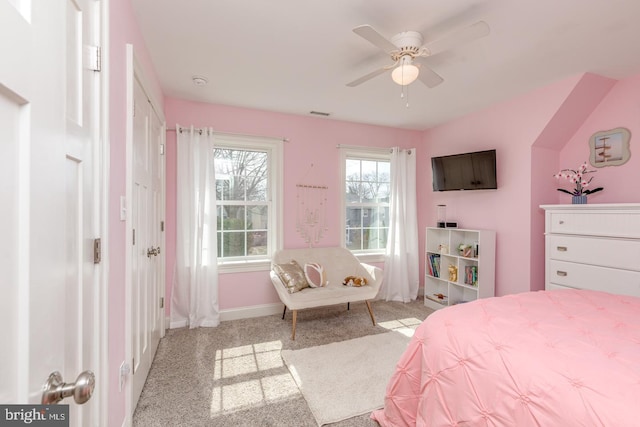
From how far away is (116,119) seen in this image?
1483 millimetres

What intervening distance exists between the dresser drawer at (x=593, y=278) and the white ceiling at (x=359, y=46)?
5.73 ft

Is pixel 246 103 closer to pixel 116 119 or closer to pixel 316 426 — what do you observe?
pixel 116 119

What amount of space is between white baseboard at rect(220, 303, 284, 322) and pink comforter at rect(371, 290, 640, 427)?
6.69 feet

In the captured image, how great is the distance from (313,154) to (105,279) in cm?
290

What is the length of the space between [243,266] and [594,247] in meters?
3.47

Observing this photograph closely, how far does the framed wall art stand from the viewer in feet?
8.95

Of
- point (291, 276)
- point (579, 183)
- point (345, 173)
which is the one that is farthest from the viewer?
point (345, 173)

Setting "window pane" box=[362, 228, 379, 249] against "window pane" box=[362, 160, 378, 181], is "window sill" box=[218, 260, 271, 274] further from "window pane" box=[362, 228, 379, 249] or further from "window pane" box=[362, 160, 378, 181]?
"window pane" box=[362, 160, 378, 181]

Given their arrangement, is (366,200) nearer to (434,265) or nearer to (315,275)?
(434,265)

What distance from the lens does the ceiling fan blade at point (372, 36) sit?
156cm

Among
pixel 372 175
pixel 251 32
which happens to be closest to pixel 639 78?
pixel 372 175

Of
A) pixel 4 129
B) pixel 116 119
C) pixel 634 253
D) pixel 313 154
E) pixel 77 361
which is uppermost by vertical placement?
pixel 313 154

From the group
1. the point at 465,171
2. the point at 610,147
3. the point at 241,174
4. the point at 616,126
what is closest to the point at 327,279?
the point at 241,174

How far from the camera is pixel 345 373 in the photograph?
2287 mm
